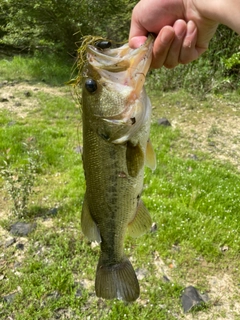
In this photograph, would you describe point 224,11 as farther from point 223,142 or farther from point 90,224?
point 223,142

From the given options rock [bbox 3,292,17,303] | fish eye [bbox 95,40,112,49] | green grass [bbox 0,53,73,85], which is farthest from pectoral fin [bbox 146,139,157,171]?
green grass [bbox 0,53,73,85]

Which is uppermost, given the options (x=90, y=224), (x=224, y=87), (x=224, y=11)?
(x=224, y=11)

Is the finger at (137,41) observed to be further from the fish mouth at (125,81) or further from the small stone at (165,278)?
the small stone at (165,278)

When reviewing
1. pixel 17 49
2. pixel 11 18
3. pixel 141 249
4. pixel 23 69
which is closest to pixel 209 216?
pixel 141 249

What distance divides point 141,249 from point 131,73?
2.41 metres

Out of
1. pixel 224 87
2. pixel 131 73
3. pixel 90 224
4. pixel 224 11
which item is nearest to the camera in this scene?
pixel 131 73

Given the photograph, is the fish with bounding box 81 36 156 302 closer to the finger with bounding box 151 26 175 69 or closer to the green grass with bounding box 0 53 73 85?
the finger with bounding box 151 26 175 69

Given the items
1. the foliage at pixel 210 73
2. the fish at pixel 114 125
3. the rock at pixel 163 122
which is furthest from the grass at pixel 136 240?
the foliage at pixel 210 73

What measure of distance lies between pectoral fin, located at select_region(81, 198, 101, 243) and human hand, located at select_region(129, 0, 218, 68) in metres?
1.10

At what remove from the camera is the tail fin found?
228cm

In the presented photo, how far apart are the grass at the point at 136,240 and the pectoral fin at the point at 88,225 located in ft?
2.53

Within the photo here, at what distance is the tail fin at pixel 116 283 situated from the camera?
89.9 inches

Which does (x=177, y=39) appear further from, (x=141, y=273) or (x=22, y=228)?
(x=22, y=228)

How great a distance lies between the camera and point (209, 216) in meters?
4.39
